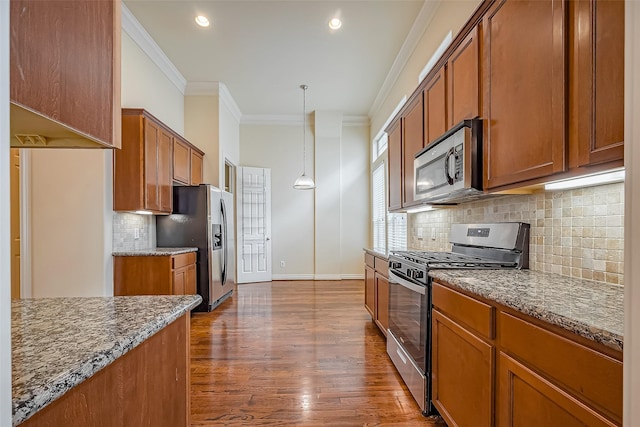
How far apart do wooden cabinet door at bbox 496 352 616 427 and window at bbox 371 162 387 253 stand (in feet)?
13.4

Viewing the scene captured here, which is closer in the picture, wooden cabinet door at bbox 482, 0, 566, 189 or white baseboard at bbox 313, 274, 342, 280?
wooden cabinet door at bbox 482, 0, 566, 189

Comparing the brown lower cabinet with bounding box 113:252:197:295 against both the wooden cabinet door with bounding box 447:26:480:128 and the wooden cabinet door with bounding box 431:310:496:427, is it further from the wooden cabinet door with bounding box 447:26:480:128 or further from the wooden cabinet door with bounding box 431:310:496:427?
the wooden cabinet door with bounding box 447:26:480:128

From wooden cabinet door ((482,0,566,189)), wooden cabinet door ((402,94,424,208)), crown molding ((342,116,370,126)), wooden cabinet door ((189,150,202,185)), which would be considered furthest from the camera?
crown molding ((342,116,370,126))

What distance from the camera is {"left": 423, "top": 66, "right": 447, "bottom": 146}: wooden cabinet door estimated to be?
2.26m

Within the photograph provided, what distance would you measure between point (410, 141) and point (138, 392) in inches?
108

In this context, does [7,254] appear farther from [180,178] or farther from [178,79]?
[178,79]

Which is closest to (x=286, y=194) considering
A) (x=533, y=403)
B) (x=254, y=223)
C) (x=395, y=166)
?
(x=254, y=223)

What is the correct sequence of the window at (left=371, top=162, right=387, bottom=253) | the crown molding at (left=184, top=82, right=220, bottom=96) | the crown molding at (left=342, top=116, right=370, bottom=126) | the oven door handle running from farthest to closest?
1. the crown molding at (left=342, top=116, right=370, bottom=126)
2. the window at (left=371, top=162, right=387, bottom=253)
3. the crown molding at (left=184, top=82, right=220, bottom=96)
4. the oven door handle

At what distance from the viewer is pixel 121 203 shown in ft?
10.6

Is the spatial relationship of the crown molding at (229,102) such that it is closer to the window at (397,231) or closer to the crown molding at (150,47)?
the crown molding at (150,47)

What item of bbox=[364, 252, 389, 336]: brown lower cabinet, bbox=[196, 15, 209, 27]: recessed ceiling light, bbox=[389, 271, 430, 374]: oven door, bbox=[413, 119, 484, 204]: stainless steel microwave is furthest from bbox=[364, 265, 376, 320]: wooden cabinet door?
bbox=[196, 15, 209, 27]: recessed ceiling light

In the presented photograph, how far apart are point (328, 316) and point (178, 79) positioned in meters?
4.09

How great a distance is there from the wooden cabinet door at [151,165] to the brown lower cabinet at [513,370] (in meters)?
3.05

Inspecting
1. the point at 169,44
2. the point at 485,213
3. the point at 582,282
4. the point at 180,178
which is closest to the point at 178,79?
the point at 169,44
